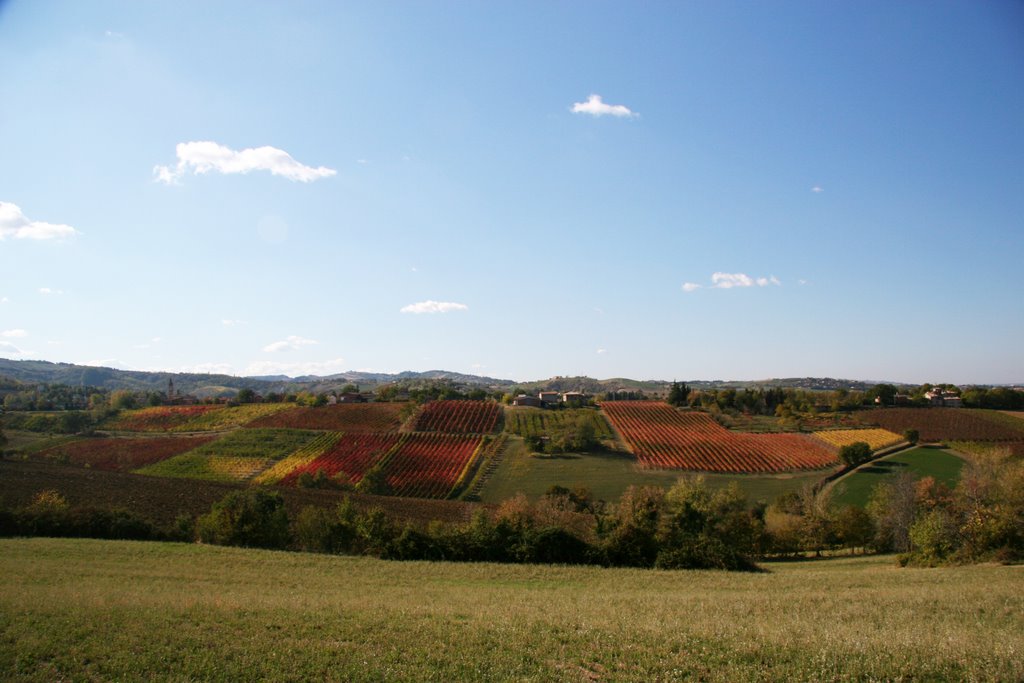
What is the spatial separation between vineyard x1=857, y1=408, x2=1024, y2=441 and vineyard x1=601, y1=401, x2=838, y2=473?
65.3 feet

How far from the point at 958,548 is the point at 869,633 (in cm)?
2587

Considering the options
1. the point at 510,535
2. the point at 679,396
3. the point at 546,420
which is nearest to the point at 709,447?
the point at 546,420

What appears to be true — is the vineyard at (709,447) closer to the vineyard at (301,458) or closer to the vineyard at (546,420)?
the vineyard at (546,420)

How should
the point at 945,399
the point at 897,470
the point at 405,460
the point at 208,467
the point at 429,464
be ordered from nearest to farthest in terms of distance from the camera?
the point at 897,470 → the point at 429,464 → the point at 208,467 → the point at 405,460 → the point at 945,399

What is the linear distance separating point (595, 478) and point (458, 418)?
37253 mm

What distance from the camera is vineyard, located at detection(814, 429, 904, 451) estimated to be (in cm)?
8300

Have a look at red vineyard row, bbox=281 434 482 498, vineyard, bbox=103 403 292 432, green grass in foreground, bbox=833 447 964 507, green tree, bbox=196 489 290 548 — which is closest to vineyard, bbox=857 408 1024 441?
green grass in foreground, bbox=833 447 964 507

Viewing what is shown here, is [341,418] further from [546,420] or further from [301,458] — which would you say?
[546,420]

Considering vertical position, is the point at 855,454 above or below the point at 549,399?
below

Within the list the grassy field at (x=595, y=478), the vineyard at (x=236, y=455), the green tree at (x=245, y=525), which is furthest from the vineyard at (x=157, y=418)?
the green tree at (x=245, y=525)

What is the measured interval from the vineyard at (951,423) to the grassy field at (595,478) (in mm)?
33549

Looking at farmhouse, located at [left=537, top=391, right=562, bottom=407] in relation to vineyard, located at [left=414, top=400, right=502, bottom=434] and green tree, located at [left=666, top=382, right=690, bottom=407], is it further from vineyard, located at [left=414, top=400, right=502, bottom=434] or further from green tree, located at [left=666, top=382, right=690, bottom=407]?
Answer: green tree, located at [left=666, top=382, right=690, bottom=407]

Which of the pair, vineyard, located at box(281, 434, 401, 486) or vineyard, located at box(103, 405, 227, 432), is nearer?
vineyard, located at box(281, 434, 401, 486)

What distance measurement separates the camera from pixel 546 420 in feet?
343
